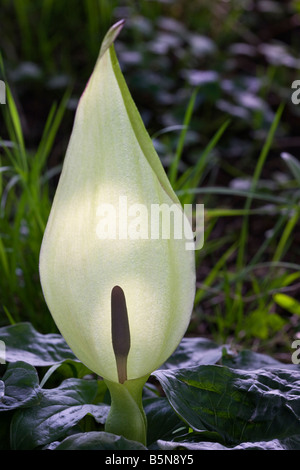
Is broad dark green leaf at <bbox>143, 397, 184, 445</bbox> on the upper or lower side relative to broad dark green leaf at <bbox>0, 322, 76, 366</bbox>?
lower

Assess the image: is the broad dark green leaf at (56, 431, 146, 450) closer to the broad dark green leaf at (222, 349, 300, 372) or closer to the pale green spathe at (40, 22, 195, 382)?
the pale green spathe at (40, 22, 195, 382)

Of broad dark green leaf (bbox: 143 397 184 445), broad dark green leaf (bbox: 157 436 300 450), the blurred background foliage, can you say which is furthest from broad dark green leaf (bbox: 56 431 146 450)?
the blurred background foliage

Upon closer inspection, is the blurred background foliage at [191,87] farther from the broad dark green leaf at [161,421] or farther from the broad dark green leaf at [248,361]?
the broad dark green leaf at [161,421]

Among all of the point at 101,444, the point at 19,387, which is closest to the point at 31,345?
the point at 19,387

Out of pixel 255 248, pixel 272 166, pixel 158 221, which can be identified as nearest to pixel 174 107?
pixel 272 166

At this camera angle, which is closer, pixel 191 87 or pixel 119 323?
pixel 119 323

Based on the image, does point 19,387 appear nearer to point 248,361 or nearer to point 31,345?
point 31,345

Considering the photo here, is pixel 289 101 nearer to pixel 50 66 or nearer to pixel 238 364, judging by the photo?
pixel 50 66
